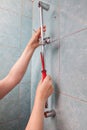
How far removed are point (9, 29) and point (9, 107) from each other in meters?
0.57

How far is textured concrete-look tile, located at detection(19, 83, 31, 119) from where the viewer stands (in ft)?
3.69

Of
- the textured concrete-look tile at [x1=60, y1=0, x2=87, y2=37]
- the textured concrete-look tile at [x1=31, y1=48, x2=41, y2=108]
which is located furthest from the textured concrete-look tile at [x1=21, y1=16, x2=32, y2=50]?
the textured concrete-look tile at [x1=60, y1=0, x2=87, y2=37]

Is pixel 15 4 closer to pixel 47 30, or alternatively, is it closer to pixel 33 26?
pixel 33 26

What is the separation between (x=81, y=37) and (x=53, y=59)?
0.82 ft

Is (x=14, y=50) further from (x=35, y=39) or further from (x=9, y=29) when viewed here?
(x=35, y=39)

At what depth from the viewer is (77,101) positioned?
578 mm

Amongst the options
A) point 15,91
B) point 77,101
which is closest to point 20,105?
point 15,91

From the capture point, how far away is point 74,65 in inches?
23.5

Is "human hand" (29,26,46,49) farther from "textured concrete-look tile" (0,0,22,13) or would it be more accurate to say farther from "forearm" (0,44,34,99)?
"textured concrete-look tile" (0,0,22,13)

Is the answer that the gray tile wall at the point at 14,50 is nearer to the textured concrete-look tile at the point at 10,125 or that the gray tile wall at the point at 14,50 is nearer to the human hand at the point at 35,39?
the textured concrete-look tile at the point at 10,125

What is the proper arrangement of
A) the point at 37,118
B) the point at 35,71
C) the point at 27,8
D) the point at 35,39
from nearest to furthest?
the point at 37,118, the point at 35,39, the point at 35,71, the point at 27,8

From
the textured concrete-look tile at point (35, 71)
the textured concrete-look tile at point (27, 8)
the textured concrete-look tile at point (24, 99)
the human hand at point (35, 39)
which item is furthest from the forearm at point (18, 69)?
the textured concrete-look tile at point (27, 8)

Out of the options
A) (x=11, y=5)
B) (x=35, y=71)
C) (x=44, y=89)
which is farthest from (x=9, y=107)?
(x=11, y=5)

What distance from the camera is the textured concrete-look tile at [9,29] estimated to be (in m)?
1.06
